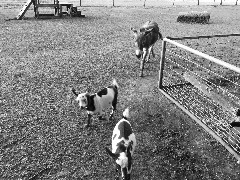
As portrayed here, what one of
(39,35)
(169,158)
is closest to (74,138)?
(169,158)

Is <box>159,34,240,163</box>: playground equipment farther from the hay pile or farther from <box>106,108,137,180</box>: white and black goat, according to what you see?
the hay pile

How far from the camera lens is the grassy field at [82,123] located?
430 centimetres

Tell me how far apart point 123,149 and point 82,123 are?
2.08m

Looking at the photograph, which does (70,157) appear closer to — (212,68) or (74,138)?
(74,138)

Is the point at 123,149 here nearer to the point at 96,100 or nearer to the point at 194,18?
the point at 96,100

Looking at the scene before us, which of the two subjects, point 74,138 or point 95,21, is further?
point 95,21

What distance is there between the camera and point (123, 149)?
3.64m

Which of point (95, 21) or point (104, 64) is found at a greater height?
point (95, 21)

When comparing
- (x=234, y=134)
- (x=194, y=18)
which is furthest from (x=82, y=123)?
(x=194, y=18)

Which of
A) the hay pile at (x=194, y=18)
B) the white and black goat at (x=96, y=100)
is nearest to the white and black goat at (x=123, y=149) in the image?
the white and black goat at (x=96, y=100)

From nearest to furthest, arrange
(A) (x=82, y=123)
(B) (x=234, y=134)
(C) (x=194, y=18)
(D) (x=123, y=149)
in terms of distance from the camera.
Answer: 1. (D) (x=123, y=149)
2. (B) (x=234, y=134)
3. (A) (x=82, y=123)
4. (C) (x=194, y=18)

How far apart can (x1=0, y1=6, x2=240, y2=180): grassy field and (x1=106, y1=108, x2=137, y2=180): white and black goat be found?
63 centimetres

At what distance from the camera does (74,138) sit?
16.4 ft

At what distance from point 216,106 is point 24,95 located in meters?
4.98
